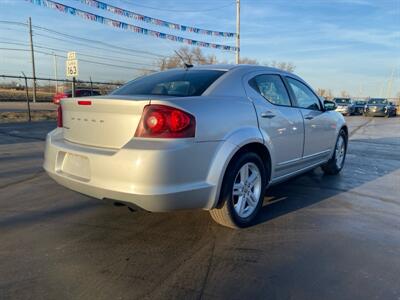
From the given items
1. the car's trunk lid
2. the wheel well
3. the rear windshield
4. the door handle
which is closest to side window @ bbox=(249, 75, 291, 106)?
the door handle

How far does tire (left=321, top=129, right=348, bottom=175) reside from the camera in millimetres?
6000

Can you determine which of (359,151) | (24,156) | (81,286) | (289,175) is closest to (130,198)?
(81,286)

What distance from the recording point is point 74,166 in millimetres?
3266

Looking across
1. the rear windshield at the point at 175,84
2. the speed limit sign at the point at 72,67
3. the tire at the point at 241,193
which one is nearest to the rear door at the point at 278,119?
the tire at the point at 241,193

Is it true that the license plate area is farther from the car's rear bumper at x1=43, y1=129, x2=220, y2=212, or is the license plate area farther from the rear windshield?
the rear windshield

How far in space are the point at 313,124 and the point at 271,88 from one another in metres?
1.05

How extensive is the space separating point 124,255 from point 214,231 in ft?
3.14

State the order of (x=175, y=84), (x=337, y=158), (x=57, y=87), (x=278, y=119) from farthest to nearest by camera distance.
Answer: (x=57, y=87)
(x=337, y=158)
(x=278, y=119)
(x=175, y=84)

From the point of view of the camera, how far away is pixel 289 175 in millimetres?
4500

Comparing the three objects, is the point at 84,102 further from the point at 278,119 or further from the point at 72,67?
the point at 72,67

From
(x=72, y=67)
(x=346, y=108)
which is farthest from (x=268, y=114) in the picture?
(x=346, y=108)

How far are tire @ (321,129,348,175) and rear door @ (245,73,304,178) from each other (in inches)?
64.1

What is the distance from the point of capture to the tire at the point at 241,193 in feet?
11.1

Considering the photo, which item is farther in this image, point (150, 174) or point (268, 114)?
point (268, 114)
